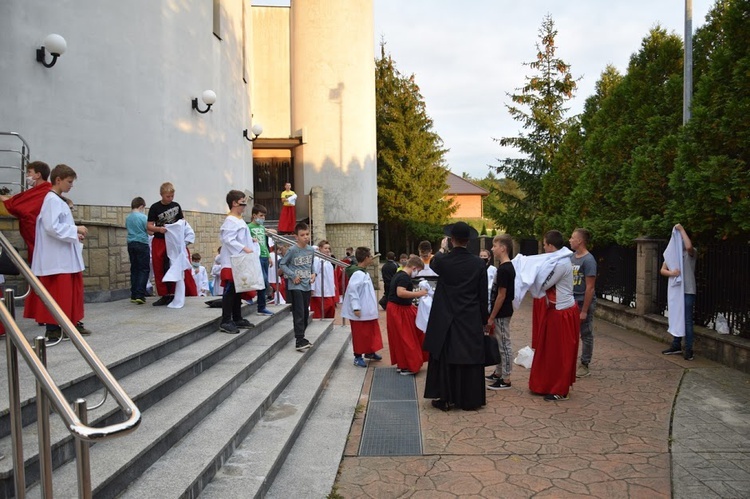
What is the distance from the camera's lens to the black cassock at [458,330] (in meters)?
6.15

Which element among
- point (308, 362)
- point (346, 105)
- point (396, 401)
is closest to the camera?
point (396, 401)

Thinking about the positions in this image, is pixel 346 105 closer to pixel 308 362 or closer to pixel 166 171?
pixel 166 171

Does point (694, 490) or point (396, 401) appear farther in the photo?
point (396, 401)

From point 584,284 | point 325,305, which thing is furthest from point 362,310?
point 325,305

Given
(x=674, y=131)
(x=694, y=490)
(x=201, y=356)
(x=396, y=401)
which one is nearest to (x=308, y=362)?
(x=396, y=401)

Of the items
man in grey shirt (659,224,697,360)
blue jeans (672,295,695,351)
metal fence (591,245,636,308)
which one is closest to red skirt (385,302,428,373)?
man in grey shirt (659,224,697,360)

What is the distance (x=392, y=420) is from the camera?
19.7 ft

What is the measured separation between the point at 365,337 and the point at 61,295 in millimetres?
4166

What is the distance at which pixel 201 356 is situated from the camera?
575 cm

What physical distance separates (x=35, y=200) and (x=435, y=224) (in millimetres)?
31752

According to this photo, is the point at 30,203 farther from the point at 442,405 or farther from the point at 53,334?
the point at 442,405

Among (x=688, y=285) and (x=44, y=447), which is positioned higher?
(x=688, y=285)

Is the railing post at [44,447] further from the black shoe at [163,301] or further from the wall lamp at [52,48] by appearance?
the wall lamp at [52,48]

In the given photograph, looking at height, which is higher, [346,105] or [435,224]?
[346,105]
